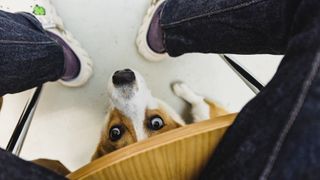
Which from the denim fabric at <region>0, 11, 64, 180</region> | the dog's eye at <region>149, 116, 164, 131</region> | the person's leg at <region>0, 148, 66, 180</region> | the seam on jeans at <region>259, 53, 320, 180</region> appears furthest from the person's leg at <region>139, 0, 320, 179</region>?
the denim fabric at <region>0, 11, 64, 180</region>

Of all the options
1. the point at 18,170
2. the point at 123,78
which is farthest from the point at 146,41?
the point at 18,170

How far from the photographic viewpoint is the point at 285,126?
0.43 meters

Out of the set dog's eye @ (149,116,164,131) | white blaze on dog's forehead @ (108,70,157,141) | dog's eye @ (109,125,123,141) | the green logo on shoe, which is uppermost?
the green logo on shoe

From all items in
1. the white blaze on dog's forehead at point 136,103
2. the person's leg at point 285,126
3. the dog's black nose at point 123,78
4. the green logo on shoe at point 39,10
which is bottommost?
the white blaze on dog's forehead at point 136,103

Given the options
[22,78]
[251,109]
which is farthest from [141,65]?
[251,109]

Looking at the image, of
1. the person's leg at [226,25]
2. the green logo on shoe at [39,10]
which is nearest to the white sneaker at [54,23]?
the green logo on shoe at [39,10]

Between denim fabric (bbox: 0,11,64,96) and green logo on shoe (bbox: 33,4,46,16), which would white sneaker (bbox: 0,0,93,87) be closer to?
green logo on shoe (bbox: 33,4,46,16)

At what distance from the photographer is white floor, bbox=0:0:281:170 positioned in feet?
4.14

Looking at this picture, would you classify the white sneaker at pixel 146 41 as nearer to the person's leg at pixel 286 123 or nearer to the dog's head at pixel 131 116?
the dog's head at pixel 131 116

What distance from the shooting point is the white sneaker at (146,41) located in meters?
1.18

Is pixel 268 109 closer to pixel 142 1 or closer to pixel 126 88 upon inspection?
pixel 126 88

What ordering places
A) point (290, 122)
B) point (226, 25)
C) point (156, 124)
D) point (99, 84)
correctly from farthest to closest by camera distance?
1. point (99, 84)
2. point (156, 124)
3. point (226, 25)
4. point (290, 122)

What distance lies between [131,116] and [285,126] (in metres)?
0.64

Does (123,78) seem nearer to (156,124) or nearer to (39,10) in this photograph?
(156,124)
